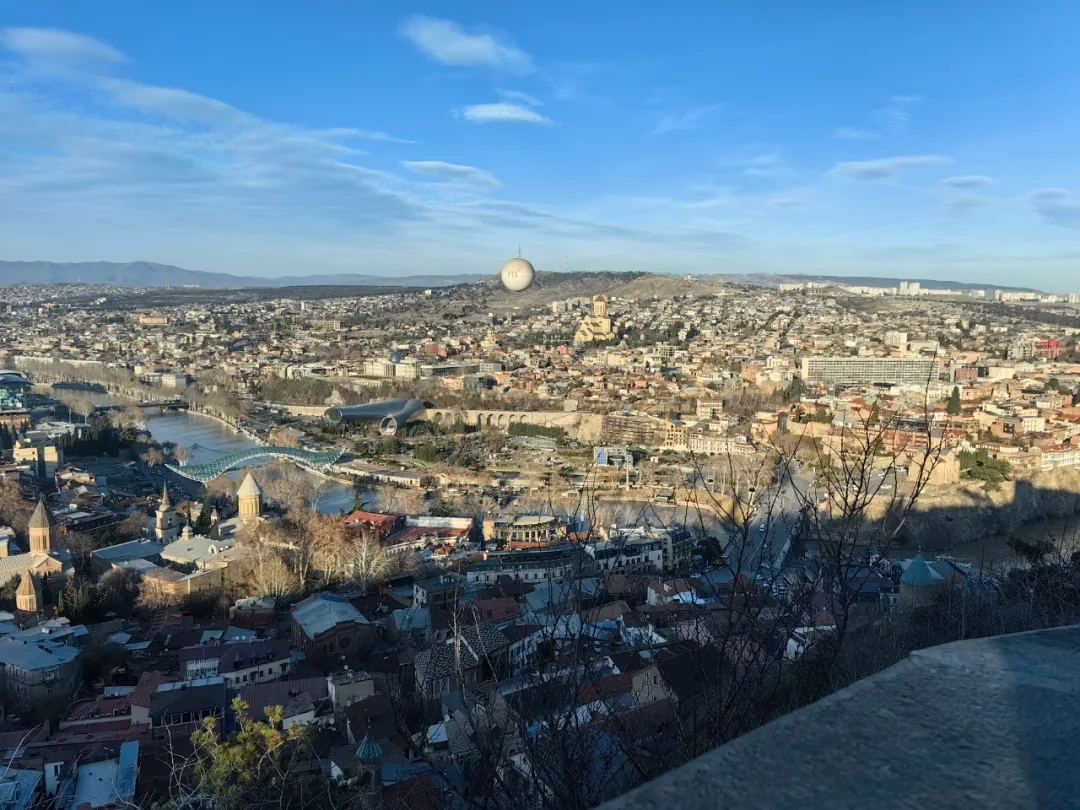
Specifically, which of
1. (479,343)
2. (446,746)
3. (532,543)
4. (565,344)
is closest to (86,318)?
(479,343)

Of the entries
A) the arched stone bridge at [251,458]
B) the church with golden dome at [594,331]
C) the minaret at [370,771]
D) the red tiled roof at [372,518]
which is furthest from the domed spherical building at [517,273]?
the minaret at [370,771]

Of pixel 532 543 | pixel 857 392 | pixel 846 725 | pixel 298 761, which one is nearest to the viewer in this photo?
pixel 846 725

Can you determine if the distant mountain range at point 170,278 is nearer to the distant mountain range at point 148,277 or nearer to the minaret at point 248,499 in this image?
the distant mountain range at point 148,277

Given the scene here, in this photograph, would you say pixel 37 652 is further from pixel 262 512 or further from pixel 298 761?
pixel 262 512

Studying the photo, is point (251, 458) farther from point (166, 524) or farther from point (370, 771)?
point (370, 771)

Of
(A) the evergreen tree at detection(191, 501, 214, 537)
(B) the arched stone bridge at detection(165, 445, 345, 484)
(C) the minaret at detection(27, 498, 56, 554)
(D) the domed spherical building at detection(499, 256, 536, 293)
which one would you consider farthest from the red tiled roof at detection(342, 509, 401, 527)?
(D) the domed spherical building at detection(499, 256, 536, 293)

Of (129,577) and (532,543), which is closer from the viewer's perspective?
(129,577)

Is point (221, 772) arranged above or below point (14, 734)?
above

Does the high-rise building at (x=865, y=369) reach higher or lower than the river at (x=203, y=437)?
higher
